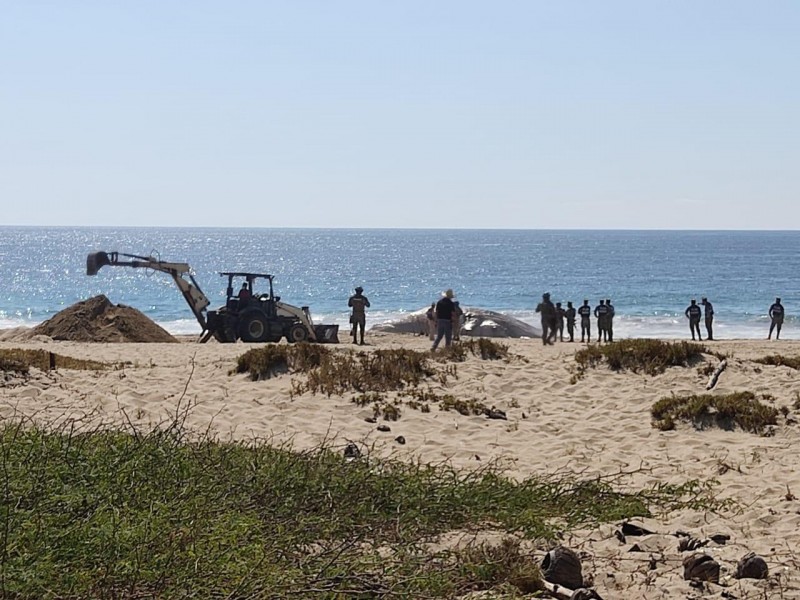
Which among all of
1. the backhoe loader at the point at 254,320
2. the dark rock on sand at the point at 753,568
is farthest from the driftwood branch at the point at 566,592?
the backhoe loader at the point at 254,320

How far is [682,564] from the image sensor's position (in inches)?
260

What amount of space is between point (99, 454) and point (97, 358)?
45.7ft

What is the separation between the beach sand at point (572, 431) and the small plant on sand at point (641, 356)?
248 mm

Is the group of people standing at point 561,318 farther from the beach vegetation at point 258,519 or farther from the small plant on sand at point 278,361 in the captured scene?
the beach vegetation at point 258,519

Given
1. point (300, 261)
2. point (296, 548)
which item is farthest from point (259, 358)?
point (300, 261)

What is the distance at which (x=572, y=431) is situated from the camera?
1196 cm

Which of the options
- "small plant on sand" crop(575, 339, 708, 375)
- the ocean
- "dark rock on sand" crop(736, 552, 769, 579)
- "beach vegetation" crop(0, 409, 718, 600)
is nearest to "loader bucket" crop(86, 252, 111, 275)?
the ocean

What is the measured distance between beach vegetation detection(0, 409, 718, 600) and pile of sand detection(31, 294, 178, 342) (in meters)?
20.4

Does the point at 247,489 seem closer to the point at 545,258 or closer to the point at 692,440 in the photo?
the point at 692,440

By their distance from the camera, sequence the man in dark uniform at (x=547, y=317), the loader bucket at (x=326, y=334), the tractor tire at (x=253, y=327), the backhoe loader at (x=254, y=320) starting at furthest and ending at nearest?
the loader bucket at (x=326, y=334)
the backhoe loader at (x=254, y=320)
the tractor tire at (x=253, y=327)
the man in dark uniform at (x=547, y=317)

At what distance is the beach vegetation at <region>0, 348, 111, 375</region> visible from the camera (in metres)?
14.6

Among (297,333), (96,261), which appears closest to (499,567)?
(297,333)

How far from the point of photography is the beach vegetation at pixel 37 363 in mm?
14562

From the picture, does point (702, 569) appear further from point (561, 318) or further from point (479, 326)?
point (479, 326)
